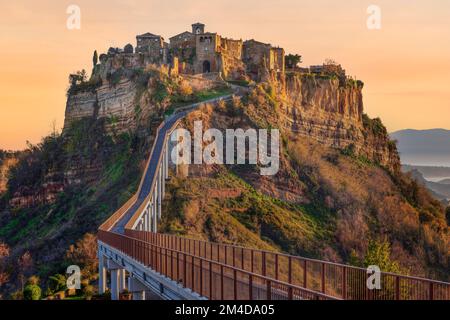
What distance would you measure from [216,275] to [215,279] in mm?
116

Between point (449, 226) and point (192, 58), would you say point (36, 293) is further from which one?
point (449, 226)

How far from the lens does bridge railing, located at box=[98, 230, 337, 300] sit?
19.0 m

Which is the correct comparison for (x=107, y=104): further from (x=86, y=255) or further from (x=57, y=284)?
(x=57, y=284)

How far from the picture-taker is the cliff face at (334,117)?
107 metres

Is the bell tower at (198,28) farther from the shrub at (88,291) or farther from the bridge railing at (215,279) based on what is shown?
the bridge railing at (215,279)

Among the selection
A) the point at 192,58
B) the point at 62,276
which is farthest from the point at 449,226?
the point at 62,276

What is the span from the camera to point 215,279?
22719mm

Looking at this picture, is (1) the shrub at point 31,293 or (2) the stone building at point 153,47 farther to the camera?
(2) the stone building at point 153,47

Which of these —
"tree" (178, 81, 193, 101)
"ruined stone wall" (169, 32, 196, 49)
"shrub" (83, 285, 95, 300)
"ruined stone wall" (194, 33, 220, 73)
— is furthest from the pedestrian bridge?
"ruined stone wall" (169, 32, 196, 49)

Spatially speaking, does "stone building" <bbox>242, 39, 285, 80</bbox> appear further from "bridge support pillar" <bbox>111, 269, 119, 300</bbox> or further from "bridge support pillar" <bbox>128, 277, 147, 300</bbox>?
"bridge support pillar" <bbox>128, 277, 147, 300</bbox>

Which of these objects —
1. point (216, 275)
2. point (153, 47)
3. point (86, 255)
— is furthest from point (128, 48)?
point (216, 275)

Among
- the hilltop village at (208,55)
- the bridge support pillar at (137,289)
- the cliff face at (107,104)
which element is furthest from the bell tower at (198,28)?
the bridge support pillar at (137,289)

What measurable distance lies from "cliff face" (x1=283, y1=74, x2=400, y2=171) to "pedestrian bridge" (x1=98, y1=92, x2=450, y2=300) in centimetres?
5461
